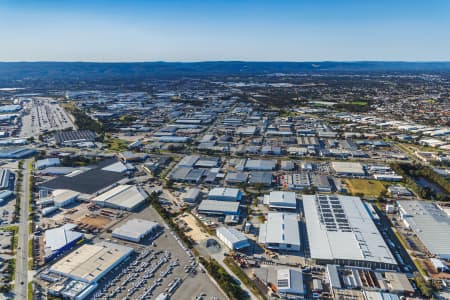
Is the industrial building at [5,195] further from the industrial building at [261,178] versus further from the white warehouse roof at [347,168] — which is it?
the white warehouse roof at [347,168]

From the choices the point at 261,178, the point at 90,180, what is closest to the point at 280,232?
the point at 261,178

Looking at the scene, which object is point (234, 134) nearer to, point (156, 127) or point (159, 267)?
point (156, 127)

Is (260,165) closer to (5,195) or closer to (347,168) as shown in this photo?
(347,168)

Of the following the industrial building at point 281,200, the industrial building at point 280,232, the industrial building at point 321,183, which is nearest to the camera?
the industrial building at point 280,232

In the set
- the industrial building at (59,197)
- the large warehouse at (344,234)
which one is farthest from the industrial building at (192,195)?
the industrial building at (59,197)

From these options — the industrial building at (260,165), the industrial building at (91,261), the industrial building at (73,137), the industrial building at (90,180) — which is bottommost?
the industrial building at (91,261)

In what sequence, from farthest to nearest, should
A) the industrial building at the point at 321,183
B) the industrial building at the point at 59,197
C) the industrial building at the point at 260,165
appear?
1. the industrial building at the point at 260,165
2. the industrial building at the point at 321,183
3. the industrial building at the point at 59,197

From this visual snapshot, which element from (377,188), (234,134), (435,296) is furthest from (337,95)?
(435,296)
